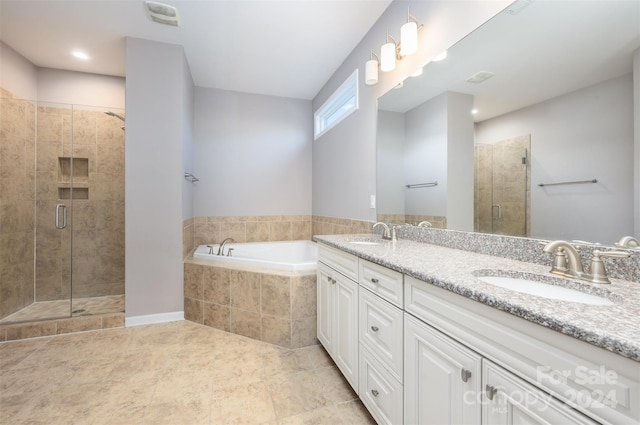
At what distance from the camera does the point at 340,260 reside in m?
1.65

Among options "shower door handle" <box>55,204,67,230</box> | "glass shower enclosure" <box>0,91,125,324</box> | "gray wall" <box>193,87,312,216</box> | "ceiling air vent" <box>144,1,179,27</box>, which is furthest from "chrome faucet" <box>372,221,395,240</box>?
"shower door handle" <box>55,204,67,230</box>

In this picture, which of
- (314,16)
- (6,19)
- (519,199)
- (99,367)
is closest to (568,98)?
(519,199)

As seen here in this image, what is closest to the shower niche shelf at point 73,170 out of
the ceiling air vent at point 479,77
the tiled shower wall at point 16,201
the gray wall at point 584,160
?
the tiled shower wall at point 16,201

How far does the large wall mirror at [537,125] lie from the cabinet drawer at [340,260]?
23.5 inches

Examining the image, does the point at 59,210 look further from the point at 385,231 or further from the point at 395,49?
the point at 395,49

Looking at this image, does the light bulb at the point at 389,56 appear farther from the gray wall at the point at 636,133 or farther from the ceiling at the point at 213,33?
the gray wall at the point at 636,133

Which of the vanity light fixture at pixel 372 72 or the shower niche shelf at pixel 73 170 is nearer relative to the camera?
the vanity light fixture at pixel 372 72

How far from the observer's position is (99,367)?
6.02 ft

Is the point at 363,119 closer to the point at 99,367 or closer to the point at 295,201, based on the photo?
the point at 295,201

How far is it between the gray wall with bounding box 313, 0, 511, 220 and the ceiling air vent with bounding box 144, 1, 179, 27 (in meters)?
1.55

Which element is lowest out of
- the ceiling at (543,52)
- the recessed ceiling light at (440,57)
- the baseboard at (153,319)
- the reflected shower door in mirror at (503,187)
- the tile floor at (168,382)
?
the tile floor at (168,382)

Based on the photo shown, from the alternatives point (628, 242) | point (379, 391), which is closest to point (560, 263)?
point (628, 242)

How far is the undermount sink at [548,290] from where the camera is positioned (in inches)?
31.0

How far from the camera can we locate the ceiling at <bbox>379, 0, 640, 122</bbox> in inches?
35.5
